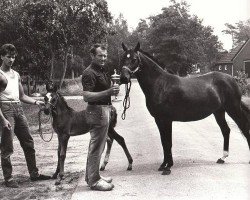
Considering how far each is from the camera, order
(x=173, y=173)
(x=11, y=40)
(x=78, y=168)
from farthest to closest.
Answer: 1. (x=11, y=40)
2. (x=78, y=168)
3. (x=173, y=173)

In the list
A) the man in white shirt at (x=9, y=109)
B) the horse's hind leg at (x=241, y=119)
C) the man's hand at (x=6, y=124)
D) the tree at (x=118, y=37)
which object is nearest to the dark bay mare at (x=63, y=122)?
the man in white shirt at (x=9, y=109)

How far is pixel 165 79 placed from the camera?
757cm

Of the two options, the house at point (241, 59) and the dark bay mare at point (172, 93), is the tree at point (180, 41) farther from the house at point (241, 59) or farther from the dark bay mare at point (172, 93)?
the dark bay mare at point (172, 93)

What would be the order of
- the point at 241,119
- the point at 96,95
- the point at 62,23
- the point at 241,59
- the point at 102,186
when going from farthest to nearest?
the point at 241,59 < the point at 62,23 < the point at 241,119 < the point at 102,186 < the point at 96,95

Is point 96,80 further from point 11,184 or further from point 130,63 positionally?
point 11,184

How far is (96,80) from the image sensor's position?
6027 millimetres

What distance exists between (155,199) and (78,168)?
273 cm

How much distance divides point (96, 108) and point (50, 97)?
0.96 m

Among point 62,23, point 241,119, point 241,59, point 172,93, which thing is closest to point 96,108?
point 172,93

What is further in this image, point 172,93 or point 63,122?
point 172,93

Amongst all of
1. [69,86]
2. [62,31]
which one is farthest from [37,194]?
[69,86]

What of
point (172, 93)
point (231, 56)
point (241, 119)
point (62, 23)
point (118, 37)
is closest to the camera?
point (172, 93)

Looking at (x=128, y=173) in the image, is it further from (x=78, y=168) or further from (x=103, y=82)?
(x=103, y=82)

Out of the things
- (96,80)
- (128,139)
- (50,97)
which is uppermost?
(96,80)
